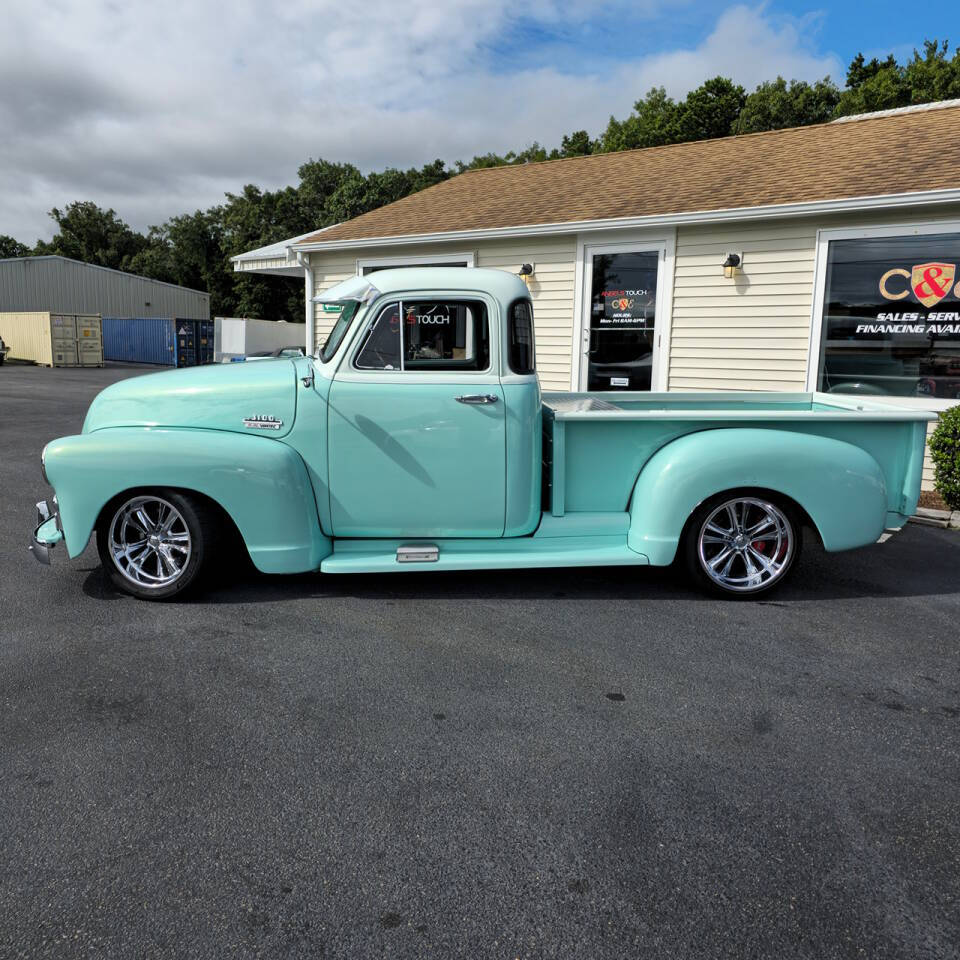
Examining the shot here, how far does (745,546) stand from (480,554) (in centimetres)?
168

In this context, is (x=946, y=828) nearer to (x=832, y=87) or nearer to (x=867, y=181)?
(x=867, y=181)

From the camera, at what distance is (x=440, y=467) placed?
473 centimetres

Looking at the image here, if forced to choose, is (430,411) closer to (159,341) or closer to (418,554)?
(418,554)

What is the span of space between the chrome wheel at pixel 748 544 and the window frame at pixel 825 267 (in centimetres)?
379

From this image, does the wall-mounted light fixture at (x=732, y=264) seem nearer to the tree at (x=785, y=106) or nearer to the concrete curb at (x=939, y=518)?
the concrete curb at (x=939, y=518)

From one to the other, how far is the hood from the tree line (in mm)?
37222

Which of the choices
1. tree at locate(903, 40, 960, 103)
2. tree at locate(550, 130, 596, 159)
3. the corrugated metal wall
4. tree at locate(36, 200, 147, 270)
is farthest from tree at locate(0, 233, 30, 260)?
tree at locate(903, 40, 960, 103)

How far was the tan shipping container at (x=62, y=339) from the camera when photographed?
103ft

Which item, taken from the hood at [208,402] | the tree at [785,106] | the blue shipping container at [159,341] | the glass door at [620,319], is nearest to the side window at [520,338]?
the hood at [208,402]

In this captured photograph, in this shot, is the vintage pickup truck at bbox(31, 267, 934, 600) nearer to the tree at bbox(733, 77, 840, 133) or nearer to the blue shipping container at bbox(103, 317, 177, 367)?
the blue shipping container at bbox(103, 317, 177, 367)

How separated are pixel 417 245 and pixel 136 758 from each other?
9995 millimetres

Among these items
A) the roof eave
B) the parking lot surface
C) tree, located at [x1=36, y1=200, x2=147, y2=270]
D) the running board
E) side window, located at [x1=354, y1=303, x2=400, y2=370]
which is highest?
tree, located at [x1=36, y1=200, x2=147, y2=270]

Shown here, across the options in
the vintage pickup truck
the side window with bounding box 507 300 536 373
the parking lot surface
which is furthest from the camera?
the side window with bounding box 507 300 536 373

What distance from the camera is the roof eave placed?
8.21 m
